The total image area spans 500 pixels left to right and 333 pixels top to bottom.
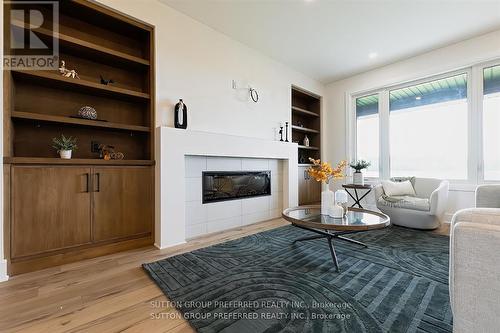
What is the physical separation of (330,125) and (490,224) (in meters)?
4.53

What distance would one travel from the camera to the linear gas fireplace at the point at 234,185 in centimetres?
307

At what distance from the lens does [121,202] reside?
7.72ft

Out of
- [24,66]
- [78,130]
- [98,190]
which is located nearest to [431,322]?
[98,190]

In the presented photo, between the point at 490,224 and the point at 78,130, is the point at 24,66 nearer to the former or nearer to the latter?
the point at 78,130

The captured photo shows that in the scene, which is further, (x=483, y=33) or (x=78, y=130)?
(x=483, y=33)

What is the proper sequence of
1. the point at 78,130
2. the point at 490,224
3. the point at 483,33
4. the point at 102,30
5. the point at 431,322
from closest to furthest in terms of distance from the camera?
the point at 490,224 < the point at 431,322 < the point at 78,130 < the point at 102,30 < the point at 483,33

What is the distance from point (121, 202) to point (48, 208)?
22.7 inches

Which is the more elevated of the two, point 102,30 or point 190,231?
point 102,30

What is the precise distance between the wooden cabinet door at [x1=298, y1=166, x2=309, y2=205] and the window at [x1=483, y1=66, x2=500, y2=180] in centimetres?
274

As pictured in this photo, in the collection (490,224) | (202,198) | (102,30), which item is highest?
(102,30)

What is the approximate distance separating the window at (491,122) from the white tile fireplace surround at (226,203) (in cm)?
308

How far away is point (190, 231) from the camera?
284 centimetres

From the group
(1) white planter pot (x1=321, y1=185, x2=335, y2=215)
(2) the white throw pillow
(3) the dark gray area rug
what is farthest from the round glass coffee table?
(2) the white throw pillow

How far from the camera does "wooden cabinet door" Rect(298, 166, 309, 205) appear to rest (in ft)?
15.1
